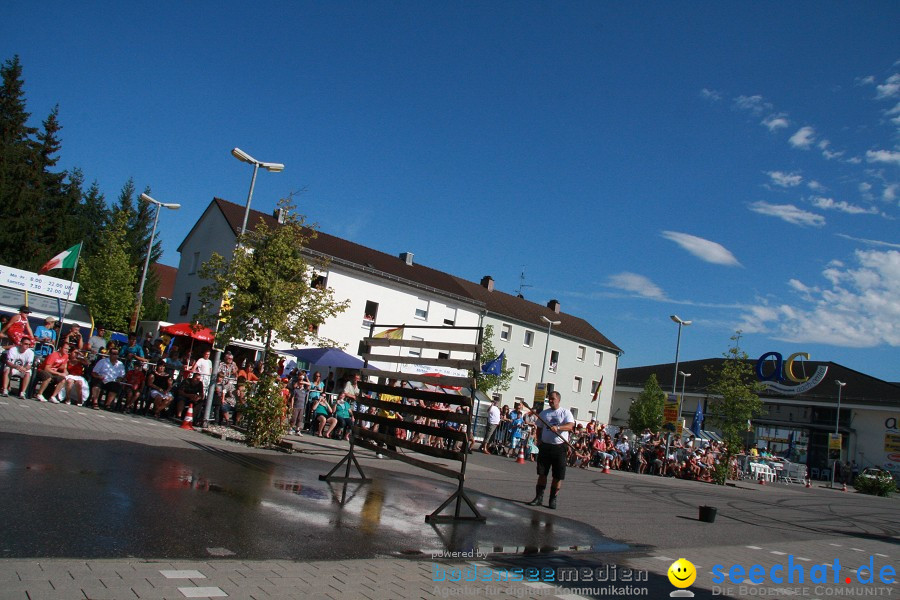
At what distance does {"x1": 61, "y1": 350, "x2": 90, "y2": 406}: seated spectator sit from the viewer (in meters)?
16.5

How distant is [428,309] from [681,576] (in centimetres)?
4337

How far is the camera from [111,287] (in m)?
38.9

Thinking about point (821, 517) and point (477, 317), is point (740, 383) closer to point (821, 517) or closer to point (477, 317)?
point (821, 517)

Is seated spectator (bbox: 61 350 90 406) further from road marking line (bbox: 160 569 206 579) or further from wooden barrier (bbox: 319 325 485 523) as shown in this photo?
road marking line (bbox: 160 569 206 579)

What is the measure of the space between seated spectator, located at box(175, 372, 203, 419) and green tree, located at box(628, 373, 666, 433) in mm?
58180

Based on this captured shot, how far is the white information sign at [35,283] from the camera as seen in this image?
2548cm

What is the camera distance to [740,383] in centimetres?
3434

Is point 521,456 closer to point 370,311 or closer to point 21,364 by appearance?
point 21,364

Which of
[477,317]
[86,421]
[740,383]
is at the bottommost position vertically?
[86,421]

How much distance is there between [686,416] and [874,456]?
19.4 meters

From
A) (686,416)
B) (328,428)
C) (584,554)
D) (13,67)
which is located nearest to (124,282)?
(13,67)

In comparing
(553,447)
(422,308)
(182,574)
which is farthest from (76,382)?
(422,308)

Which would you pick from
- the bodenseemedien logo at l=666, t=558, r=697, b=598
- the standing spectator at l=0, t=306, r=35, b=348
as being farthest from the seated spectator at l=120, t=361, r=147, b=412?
the bodenseemedien logo at l=666, t=558, r=697, b=598

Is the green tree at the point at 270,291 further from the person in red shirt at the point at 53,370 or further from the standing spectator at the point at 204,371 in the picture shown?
the person in red shirt at the point at 53,370
